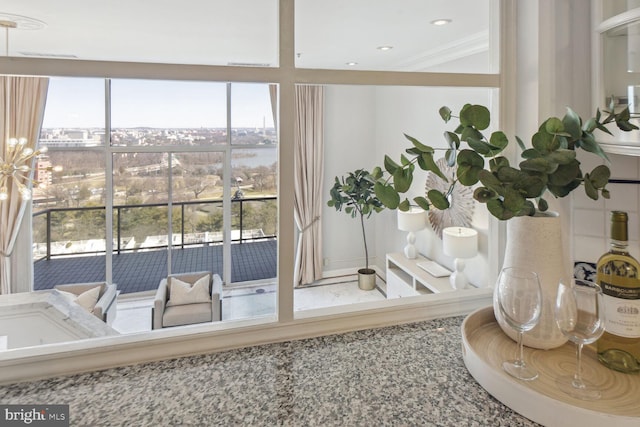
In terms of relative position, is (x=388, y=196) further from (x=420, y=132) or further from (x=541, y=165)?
(x=420, y=132)

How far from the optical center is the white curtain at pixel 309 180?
526 cm

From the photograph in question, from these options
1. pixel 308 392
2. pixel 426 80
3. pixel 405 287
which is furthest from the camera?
pixel 405 287

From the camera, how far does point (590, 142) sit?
782 millimetres

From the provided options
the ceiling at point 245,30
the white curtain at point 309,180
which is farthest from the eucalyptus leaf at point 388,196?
the white curtain at point 309,180

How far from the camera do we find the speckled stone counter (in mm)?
662

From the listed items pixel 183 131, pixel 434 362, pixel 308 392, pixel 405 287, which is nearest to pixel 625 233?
pixel 434 362

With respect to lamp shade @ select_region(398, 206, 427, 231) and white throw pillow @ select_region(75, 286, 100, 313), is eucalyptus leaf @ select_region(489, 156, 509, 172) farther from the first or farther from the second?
white throw pillow @ select_region(75, 286, 100, 313)

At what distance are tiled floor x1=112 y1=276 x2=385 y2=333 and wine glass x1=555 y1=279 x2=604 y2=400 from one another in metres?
3.83

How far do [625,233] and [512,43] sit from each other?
0.64 meters

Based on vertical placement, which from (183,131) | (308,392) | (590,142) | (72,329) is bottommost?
(72,329)

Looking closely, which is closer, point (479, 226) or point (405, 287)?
point (479, 226)

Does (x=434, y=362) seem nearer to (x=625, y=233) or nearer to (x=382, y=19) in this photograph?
(x=625, y=233)

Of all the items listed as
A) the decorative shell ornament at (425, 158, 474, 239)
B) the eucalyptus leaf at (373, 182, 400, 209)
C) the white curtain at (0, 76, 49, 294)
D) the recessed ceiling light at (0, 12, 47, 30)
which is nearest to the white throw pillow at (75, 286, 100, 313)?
the white curtain at (0, 76, 49, 294)

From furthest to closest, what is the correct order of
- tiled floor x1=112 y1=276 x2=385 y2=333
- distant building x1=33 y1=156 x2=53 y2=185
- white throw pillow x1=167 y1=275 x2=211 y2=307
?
distant building x1=33 y1=156 x2=53 y2=185 < tiled floor x1=112 y1=276 x2=385 y2=333 < white throw pillow x1=167 y1=275 x2=211 y2=307
